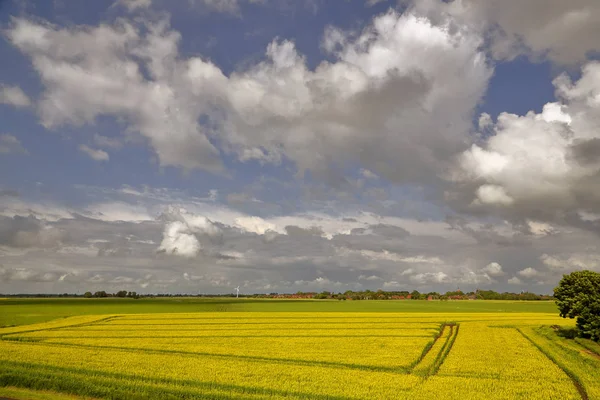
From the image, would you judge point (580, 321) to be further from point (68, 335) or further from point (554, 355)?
point (68, 335)

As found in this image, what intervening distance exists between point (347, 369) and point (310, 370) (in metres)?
3.30

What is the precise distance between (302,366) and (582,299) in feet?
139

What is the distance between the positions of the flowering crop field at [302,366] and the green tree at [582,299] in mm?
2620

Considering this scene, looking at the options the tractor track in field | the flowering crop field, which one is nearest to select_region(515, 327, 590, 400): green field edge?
the flowering crop field

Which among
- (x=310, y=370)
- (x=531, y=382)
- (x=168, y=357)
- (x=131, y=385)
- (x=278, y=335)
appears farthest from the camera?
(x=278, y=335)

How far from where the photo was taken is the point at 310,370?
33938 mm

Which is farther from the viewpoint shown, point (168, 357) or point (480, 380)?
point (168, 357)

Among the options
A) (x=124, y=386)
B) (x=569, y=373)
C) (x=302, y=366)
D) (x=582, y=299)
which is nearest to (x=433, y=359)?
(x=569, y=373)

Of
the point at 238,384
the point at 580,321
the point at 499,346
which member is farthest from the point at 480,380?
the point at 580,321

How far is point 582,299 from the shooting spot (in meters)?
56.9

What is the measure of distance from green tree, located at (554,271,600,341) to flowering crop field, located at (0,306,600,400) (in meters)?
2.62

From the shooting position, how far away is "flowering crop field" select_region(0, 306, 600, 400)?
2800 centimetres

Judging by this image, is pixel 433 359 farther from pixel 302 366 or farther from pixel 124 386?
pixel 124 386

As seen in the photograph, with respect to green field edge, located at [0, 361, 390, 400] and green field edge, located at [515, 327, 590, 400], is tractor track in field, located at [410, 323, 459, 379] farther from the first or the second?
green field edge, located at [0, 361, 390, 400]
